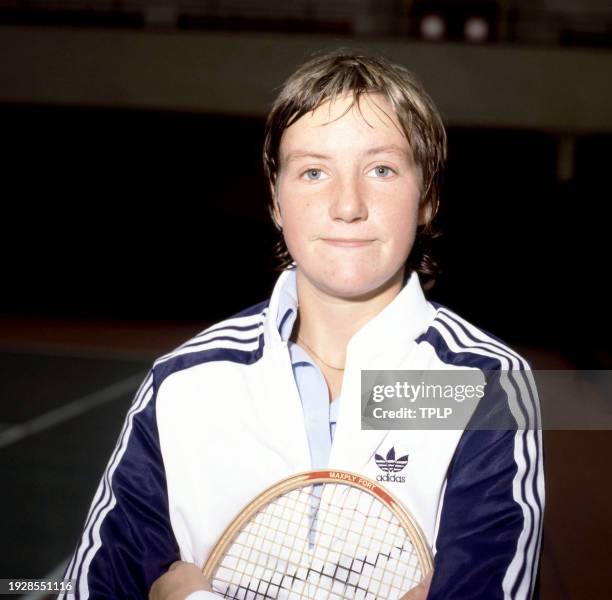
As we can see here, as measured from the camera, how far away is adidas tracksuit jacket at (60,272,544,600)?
45.7 inches

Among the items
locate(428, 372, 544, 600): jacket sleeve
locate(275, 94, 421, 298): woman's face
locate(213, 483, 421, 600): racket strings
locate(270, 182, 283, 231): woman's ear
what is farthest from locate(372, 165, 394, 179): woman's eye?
locate(213, 483, 421, 600): racket strings

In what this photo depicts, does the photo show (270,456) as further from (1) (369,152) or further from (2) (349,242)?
(1) (369,152)

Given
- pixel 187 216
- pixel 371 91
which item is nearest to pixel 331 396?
pixel 371 91

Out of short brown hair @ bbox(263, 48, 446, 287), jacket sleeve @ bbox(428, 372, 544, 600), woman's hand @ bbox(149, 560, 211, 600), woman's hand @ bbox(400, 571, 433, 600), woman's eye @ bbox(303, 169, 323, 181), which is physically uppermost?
short brown hair @ bbox(263, 48, 446, 287)

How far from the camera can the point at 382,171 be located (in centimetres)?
126

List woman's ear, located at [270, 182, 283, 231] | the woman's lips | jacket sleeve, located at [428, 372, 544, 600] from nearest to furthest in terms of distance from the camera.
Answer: jacket sleeve, located at [428, 372, 544, 600] < the woman's lips < woman's ear, located at [270, 182, 283, 231]

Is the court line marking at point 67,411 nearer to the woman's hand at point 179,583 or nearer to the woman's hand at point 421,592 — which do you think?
the woman's hand at point 179,583

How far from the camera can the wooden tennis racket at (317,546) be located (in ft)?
3.90

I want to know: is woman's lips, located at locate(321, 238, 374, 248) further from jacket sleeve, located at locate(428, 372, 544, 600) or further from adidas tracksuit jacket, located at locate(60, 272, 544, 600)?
jacket sleeve, located at locate(428, 372, 544, 600)

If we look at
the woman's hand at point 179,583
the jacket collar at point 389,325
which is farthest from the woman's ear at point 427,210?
the woman's hand at point 179,583

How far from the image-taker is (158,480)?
129 cm

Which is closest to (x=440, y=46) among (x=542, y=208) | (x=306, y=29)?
(x=306, y=29)

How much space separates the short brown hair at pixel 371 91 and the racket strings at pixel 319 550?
1.83 feet

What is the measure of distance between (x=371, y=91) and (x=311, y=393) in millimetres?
530
